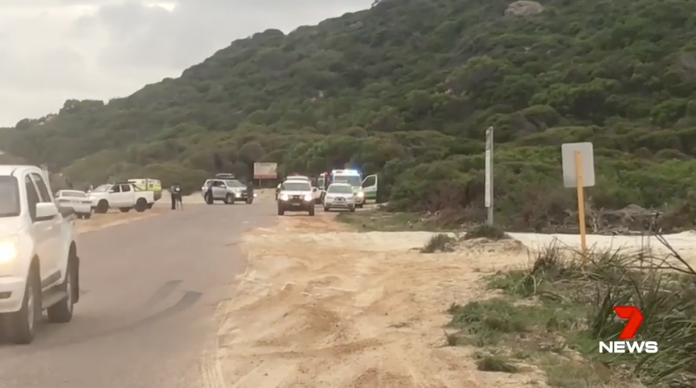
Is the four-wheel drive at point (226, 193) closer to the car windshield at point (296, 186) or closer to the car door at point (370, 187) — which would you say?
the car door at point (370, 187)

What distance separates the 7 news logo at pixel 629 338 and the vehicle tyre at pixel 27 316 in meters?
5.79

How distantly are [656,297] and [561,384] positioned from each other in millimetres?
1928

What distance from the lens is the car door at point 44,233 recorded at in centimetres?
1091

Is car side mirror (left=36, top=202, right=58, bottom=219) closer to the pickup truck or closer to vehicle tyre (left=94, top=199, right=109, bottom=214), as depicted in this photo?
the pickup truck

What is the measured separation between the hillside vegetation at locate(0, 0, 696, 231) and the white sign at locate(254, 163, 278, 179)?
1.47 metres

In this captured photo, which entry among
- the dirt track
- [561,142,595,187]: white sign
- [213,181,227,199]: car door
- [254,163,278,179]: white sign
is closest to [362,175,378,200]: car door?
[213,181,227,199]: car door

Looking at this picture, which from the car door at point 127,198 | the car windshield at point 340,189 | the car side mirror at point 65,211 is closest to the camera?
the car side mirror at point 65,211

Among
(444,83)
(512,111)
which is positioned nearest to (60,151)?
(444,83)

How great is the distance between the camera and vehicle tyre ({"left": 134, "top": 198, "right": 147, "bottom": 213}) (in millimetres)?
52000

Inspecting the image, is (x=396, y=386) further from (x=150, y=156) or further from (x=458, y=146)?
(x=150, y=156)

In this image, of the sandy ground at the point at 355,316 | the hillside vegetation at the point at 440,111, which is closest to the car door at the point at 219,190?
the hillside vegetation at the point at 440,111

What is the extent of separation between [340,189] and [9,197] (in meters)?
38.8

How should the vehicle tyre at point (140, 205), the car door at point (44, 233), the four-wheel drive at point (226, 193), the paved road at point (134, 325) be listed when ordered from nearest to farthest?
the paved road at point (134, 325) < the car door at point (44, 233) < the vehicle tyre at point (140, 205) < the four-wheel drive at point (226, 193)

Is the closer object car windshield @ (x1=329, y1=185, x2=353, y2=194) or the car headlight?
the car headlight
